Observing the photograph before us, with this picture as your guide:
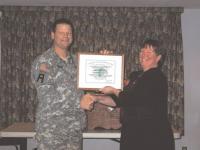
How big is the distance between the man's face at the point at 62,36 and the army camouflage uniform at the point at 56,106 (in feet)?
0.22

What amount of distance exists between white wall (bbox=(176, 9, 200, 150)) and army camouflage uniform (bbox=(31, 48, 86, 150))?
2738 millimetres

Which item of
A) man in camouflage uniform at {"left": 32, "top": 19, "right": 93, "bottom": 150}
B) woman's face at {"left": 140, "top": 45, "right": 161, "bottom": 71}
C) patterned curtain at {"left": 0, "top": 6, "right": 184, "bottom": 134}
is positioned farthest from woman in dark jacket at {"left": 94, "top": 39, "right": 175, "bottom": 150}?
patterned curtain at {"left": 0, "top": 6, "right": 184, "bottom": 134}

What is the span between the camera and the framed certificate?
8.91 ft

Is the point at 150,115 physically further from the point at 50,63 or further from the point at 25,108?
the point at 25,108

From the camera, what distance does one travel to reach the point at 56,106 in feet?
7.32

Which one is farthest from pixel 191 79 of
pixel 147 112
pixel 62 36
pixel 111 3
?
pixel 62 36

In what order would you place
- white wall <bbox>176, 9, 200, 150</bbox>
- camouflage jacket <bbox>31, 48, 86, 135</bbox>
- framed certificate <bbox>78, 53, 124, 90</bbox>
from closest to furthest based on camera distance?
1. camouflage jacket <bbox>31, 48, 86, 135</bbox>
2. framed certificate <bbox>78, 53, 124, 90</bbox>
3. white wall <bbox>176, 9, 200, 150</bbox>

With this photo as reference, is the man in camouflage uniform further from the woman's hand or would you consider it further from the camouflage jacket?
the woman's hand

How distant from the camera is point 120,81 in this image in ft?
9.01

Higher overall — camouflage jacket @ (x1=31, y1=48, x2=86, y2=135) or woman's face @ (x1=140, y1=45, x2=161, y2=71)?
woman's face @ (x1=140, y1=45, x2=161, y2=71)

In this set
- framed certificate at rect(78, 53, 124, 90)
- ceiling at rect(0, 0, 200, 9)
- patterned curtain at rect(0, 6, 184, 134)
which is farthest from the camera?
patterned curtain at rect(0, 6, 184, 134)

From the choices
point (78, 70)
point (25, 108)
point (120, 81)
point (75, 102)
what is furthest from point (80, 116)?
point (25, 108)

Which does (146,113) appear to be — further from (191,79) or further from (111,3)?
(191,79)

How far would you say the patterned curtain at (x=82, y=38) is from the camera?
14.9 ft
